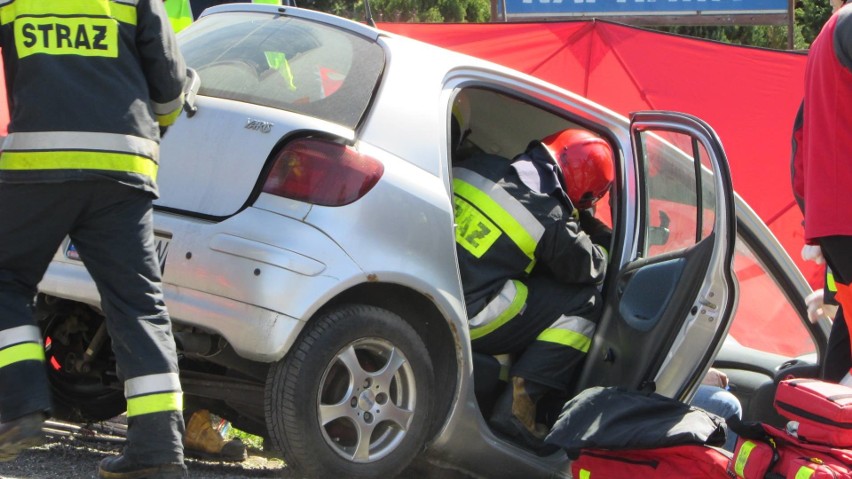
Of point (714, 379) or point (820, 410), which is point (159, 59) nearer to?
point (820, 410)

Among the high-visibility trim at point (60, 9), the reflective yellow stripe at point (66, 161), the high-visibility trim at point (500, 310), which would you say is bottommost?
the high-visibility trim at point (500, 310)

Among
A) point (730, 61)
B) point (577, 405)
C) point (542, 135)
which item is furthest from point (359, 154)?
point (730, 61)

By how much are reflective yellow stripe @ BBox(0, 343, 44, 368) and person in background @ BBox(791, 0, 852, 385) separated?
7.86 feet

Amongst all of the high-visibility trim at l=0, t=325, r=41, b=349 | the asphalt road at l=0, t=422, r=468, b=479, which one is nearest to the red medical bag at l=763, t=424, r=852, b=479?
the asphalt road at l=0, t=422, r=468, b=479

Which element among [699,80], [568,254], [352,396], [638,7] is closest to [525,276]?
[568,254]

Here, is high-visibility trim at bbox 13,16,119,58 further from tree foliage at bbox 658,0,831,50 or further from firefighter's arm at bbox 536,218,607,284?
tree foliage at bbox 658,0,831,50

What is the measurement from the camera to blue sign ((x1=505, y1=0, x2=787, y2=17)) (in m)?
11.1

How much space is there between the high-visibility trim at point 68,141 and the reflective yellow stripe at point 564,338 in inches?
70.4

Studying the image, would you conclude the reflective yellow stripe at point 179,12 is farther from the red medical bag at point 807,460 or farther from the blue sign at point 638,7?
the red medical bag at point 807,460

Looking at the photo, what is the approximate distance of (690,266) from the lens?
167 inches

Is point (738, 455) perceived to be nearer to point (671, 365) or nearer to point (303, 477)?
point (671, 365)

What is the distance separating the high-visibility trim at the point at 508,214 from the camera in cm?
441

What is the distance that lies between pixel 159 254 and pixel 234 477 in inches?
33.7

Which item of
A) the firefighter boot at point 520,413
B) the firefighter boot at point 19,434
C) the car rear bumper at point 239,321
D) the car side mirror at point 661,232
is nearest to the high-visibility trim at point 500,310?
the firefighter boot at point 520,413
